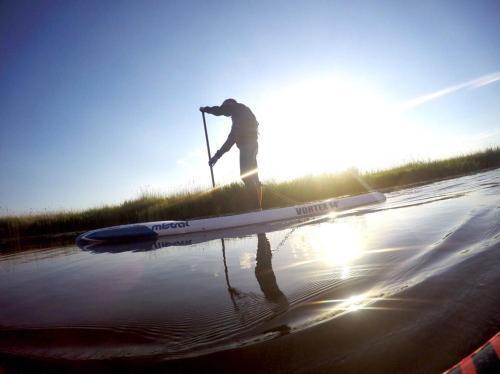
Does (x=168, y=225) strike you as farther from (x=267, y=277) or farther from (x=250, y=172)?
(x=267, y=277)

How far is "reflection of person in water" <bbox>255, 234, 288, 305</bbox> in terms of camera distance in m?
1.45

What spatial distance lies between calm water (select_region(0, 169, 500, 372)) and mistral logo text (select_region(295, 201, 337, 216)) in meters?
3.12

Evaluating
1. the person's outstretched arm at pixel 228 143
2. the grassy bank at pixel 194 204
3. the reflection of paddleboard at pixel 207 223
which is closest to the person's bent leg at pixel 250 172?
the person's outstretched arm at pixel 228 143

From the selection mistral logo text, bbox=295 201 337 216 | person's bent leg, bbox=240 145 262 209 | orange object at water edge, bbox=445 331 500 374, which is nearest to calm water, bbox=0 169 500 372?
orange object at water edge, bbox=445 331 500 374

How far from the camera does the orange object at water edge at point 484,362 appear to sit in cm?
55

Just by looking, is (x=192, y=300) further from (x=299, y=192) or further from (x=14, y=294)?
(x=299, y=192)

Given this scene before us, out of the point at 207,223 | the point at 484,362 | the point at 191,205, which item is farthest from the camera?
the point at 191,205

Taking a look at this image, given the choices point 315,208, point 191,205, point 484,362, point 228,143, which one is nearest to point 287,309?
point 484,362

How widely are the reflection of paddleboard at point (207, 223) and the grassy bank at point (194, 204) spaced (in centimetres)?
424

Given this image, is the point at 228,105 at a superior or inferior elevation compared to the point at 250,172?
superior

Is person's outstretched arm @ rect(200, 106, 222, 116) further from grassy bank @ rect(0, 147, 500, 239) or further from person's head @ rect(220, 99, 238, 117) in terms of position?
grassy bank @ rect(0, 147, 500, 239)

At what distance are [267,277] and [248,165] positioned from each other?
5.01 meters

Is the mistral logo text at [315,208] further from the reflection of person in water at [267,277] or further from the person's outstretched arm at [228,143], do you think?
the reflection of person in water at [267,277]

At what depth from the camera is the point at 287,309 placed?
1.28m
